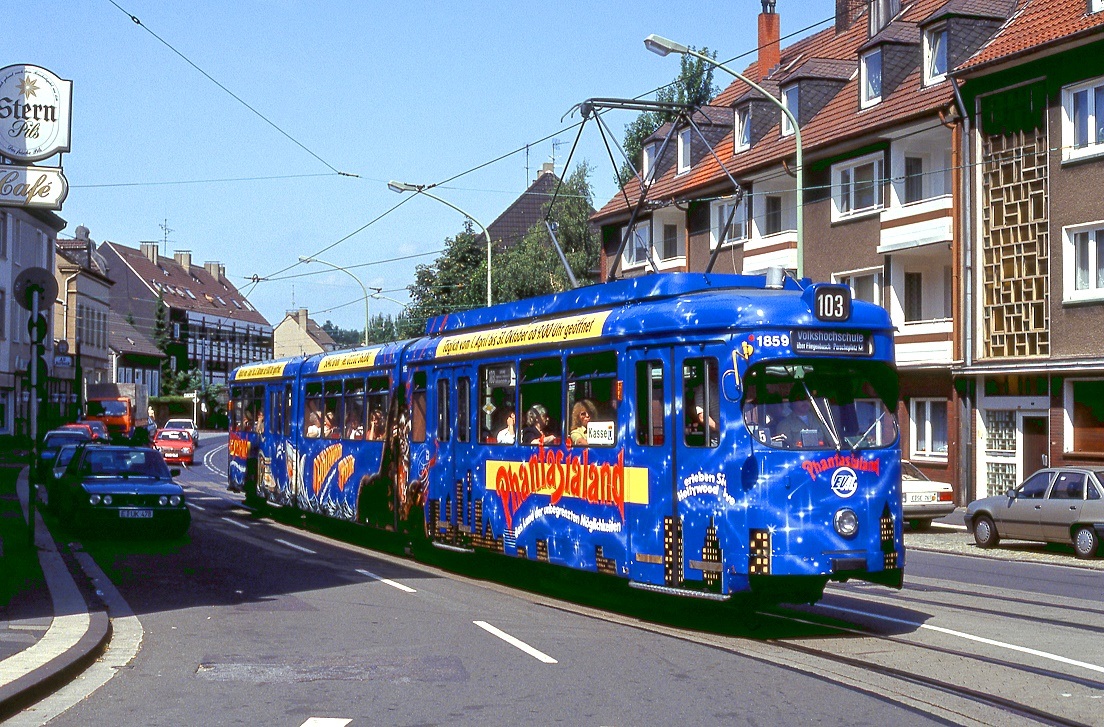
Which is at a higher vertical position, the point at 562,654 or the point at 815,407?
the point at 815,407

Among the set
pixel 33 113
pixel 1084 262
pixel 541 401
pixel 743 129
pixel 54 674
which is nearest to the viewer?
pixel 54 674

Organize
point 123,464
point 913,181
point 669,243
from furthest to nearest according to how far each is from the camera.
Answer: point 669,243 → point 913,181 → point 123,464

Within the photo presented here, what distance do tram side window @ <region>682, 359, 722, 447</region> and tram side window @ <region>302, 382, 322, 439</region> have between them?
12.3 meters

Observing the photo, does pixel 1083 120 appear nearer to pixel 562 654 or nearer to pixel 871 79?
pixel 871 79

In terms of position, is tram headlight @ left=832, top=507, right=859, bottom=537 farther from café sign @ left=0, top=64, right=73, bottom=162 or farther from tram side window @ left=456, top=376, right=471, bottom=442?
café sign @ left=0, top=64, right=73, bottom=162

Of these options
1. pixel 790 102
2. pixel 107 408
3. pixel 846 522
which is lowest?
pixel 846 522

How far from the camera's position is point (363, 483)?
21500mm

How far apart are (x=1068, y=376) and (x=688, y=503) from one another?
20.4 metres

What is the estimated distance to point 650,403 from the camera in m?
13.3

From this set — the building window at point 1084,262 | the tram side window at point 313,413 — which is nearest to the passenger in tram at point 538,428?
the tram side window at point 313,413

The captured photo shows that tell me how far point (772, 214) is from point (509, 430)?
27.9m

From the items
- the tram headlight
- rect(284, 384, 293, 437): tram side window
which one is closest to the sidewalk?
the tram headlight

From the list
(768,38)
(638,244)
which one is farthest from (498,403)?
(768,38)

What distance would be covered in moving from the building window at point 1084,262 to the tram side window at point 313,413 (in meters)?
16.1
